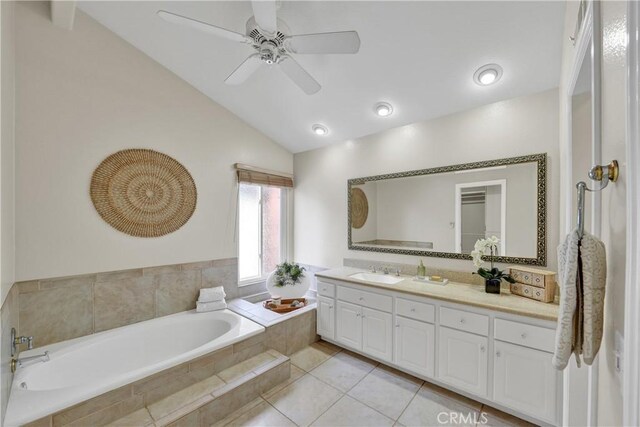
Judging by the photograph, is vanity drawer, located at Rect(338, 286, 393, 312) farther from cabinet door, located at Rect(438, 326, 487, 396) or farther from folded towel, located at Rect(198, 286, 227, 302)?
folded towel, located at Rect(198, 286, 227, 302)

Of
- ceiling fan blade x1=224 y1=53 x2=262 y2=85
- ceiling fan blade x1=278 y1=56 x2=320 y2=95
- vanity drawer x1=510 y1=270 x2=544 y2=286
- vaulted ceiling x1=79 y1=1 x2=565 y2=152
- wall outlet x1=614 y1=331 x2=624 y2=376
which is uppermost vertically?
vaulted ceiling x1=79 y1=1 x2=565 y2=152

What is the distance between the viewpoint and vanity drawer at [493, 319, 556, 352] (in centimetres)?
165

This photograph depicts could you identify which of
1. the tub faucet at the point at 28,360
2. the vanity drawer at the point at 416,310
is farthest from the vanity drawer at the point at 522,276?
the tub faucet at the point at 28,360

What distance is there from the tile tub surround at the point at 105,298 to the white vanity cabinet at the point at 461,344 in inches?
66.7

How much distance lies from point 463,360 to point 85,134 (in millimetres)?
3643

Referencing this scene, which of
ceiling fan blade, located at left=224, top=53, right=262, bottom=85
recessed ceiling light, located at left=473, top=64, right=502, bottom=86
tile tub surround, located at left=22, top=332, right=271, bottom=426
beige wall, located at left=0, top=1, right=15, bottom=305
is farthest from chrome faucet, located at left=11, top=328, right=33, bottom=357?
recessed ceiling light, located at left=473, top=64, right=502, bottom=86

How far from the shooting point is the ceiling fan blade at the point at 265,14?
4.31 ft

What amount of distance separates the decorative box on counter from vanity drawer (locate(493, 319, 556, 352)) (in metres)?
0.29

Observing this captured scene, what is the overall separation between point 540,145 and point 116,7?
12.1 feet

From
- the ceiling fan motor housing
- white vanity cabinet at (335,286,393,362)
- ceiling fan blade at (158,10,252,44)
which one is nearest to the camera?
ceiling fan blade at (158,10,252,44)

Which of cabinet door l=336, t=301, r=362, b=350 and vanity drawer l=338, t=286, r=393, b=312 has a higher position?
vanity drawer l=338, t=286, r=393, b=312

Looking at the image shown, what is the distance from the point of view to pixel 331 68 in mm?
2270

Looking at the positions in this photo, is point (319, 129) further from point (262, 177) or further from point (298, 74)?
point (298, 74)

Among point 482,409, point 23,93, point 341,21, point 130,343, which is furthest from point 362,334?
point 23,93
